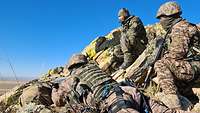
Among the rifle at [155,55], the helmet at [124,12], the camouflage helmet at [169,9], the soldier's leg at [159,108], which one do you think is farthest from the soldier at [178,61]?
the helmet at [124,12]

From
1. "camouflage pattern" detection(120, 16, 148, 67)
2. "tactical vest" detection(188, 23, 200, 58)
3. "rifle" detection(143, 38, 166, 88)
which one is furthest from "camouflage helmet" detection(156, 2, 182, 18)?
"camouflage pattern" detection(120, 16, 148, 67)

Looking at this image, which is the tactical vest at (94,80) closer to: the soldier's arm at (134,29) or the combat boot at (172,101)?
the combat boot at (172,101)

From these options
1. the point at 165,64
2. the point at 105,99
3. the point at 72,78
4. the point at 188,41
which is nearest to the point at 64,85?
the point at 72,78

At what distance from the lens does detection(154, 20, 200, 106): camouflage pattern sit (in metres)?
9.58

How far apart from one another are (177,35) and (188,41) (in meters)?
0.28

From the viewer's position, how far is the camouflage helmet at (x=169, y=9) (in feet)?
34.1

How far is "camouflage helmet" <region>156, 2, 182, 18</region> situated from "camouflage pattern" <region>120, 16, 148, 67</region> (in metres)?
4.65

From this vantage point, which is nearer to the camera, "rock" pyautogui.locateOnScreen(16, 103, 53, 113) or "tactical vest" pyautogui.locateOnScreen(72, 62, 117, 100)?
"tactical vest" pyautogui.locateOnScreen(72, 62, 117, 100)

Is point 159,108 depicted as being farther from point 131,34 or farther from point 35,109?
point 131,34

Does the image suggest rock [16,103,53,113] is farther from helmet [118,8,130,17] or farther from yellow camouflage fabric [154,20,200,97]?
helmet [118,8,130,17]

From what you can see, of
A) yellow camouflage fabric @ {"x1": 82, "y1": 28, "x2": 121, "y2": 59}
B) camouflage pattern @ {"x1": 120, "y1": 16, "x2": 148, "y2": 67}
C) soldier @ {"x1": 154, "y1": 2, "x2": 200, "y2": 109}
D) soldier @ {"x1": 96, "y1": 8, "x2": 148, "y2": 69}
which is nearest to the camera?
soldier @ {"x1": 154, "y1": 2, "x2": 200, "y2": 109}

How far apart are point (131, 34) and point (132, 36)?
0.08 m

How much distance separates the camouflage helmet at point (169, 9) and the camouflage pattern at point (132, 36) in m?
4.65

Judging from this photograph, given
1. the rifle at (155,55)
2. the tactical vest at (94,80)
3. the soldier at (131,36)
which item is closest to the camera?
the tactical vest at (94,80)
